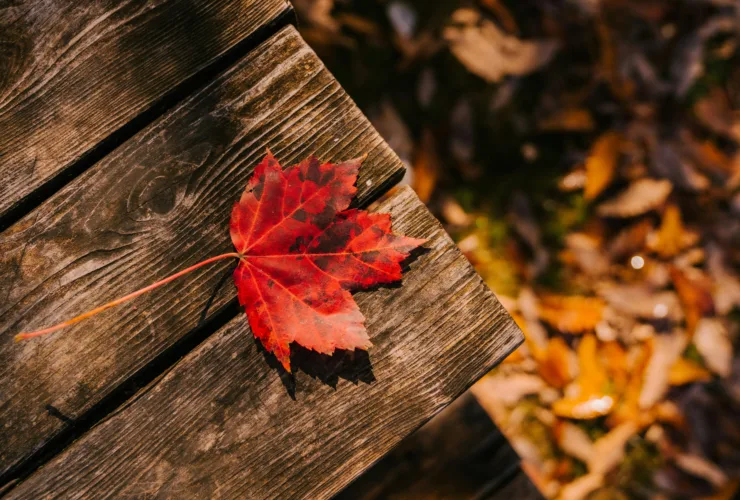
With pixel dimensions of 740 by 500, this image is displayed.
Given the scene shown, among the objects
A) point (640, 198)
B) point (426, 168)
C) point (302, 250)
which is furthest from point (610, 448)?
point (302, 250)

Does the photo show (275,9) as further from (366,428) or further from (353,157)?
(366,428)

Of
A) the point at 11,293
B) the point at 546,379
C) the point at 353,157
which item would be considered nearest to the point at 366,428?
the point at 353,157

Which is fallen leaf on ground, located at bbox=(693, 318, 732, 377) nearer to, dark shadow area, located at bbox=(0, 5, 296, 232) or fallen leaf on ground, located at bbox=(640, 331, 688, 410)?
fallen leaf on ground, located at bbox=(640, 331, 688, 410)

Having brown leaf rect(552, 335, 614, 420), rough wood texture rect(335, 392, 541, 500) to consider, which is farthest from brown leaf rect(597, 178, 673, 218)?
rough wood texture rect(335, 392, 541, 500)

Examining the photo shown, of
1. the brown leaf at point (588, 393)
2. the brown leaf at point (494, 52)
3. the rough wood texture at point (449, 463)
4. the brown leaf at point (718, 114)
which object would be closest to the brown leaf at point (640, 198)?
the brown leaf at point (718, 114)

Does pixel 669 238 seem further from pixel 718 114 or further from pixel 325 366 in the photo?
pixel 325 366

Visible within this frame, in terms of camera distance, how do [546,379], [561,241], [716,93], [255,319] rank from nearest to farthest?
[255,319]
[546,379]
[561,241]
[716,93]

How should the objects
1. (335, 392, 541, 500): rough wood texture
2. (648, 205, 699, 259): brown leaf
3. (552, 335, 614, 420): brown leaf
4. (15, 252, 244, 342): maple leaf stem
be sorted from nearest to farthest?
(15, 252, 244, 342): maple leaf stem
(335, 392, 541, 500): rough wood texture
(552, 335, 614, 420): brown leaf
(648, 205, 699, 259): brown leaf
